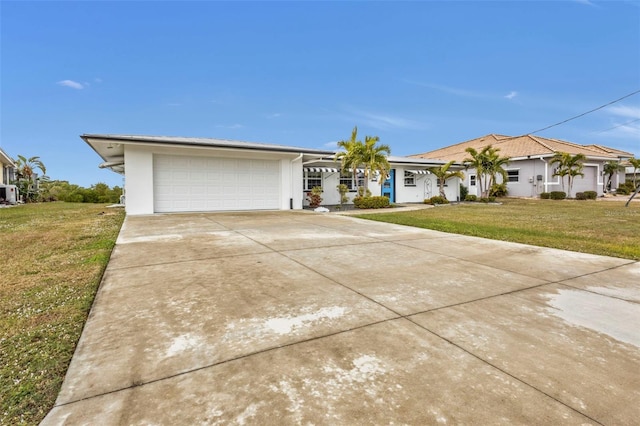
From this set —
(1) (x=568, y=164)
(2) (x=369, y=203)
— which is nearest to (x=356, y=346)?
(2) (x=369, y=203)

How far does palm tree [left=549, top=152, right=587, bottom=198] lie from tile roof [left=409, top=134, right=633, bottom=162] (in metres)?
0.90

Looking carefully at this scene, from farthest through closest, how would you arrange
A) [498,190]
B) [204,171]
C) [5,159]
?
[498,190]
[5,159]
[204,171]

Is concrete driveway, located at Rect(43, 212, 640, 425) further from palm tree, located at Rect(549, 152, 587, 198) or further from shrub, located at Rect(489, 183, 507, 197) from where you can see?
palm tree, located at Rect(549, 152, 587, 198)

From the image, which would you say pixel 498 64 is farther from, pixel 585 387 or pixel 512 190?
pixel 585 387

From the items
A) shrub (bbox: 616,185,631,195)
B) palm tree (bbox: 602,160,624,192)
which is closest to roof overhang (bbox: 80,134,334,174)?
shrub (bbox: 616,185,631,195)

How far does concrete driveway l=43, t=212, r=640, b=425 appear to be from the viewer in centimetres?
162

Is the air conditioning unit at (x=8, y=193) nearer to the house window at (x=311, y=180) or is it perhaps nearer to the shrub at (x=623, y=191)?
the house window at (x=311, y=180)

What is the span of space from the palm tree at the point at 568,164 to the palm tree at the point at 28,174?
43.2 m

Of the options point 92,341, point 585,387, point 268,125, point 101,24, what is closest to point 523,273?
point 585,387

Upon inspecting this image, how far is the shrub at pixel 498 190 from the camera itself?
2580 cm

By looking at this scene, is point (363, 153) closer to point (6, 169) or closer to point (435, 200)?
point (435, 200)

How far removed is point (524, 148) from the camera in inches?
1128

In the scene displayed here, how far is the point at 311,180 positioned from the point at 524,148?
22112mm

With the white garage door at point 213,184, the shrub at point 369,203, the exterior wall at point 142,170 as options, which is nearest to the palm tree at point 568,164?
the shrub at point 369,203
